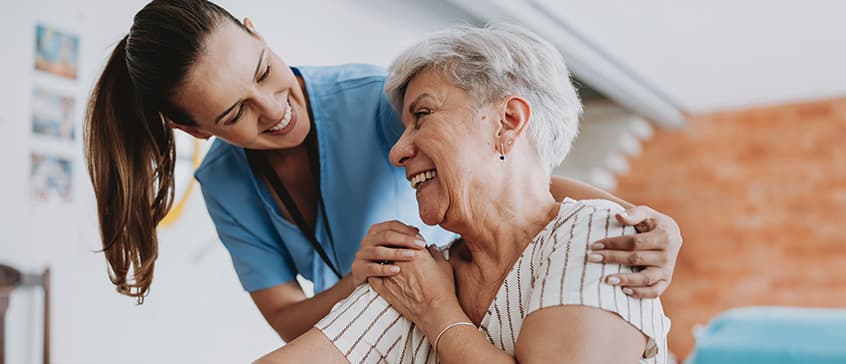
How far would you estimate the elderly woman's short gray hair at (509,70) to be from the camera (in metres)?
1.35

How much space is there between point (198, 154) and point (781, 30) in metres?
3.51

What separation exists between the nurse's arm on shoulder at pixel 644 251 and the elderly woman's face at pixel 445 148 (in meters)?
0.25

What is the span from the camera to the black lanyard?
160 cm

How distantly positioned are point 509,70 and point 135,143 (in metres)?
0.69

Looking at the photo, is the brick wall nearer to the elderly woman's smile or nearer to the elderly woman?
the elderly woman

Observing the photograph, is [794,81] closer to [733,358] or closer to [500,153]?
[733,358]

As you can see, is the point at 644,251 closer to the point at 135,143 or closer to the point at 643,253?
the point at 643,253

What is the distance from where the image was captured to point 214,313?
6.05 ft

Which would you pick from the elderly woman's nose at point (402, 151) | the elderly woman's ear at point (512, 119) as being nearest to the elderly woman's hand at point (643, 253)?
the elderly woman's ear at point (512, 119)

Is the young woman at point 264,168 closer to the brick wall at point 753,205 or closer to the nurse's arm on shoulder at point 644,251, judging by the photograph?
the nurse's arm on shoulder at point 644,251

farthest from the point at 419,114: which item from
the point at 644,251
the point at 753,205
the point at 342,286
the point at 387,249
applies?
the point at 753,205

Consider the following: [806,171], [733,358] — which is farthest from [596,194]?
[806,171]

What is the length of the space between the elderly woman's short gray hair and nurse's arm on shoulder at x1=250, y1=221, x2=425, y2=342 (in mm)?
263

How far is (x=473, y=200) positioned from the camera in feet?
4.37
